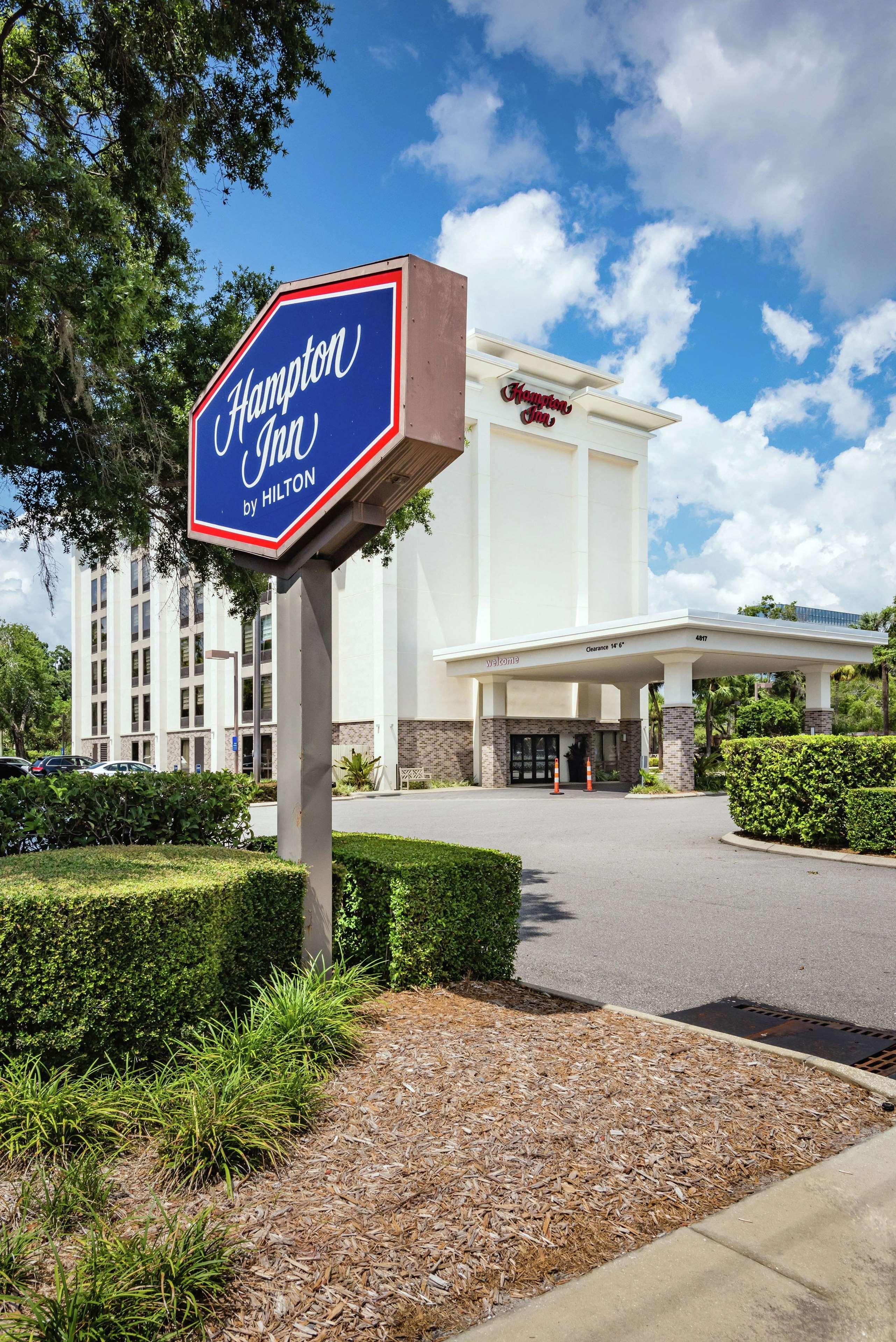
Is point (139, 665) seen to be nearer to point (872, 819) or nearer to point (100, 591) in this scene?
point (100, 591)

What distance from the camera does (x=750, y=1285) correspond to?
2.87 meters

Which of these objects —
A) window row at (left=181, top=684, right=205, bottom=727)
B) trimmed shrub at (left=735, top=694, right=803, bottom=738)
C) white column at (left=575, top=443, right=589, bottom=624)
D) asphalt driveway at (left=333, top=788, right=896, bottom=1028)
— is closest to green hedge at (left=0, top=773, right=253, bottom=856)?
asphalt driveway at (left=333, top=788, right=896, bottom=1028)

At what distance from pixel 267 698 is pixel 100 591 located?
A: 2386 cm

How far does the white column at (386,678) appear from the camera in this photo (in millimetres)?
36031

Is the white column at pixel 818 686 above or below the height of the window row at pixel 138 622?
below

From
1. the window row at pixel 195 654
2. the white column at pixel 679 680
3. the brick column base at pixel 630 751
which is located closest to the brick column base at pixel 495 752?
the brick column base at pixel 630 751

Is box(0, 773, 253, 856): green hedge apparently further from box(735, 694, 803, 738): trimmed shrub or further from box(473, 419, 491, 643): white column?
box(735, 694, 803, 738): trimmed shrub

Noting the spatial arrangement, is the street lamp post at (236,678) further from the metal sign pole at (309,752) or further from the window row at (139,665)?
the window row at (139,665)

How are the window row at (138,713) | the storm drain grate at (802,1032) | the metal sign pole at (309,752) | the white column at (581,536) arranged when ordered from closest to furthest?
the storm drain grate at (802,1032), the metal sign pole at (309,752), the white column at (581,536), the window row at (138,713)

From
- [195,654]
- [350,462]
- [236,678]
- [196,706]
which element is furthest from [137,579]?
[350,462]

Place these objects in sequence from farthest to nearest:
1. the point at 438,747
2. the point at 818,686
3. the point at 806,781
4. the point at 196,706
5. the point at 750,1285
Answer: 1. the point at 196,706
2. the point at 438,747
3. the point at 818,686
4. the point at 806,781
5. the point at 750,1285

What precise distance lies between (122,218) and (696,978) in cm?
824

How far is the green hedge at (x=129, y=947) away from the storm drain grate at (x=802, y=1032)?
8.57 ft

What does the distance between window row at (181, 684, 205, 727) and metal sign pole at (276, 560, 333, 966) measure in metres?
45.5
